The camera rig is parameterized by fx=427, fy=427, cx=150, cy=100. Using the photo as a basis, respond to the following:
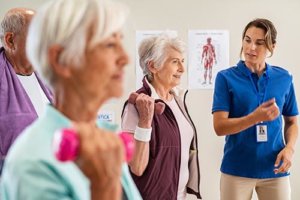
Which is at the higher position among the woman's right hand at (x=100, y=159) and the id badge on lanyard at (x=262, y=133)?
the woman's right hand at (x=100, y=159)

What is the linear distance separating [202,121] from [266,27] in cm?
103

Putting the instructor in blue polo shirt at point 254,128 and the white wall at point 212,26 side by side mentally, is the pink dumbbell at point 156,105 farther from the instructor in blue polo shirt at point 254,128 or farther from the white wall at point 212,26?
the white wall at point 212,26

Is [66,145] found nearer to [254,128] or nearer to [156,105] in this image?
[156,105]

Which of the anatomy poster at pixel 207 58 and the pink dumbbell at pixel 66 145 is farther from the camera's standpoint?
the anatomy poster at pixel 207 58

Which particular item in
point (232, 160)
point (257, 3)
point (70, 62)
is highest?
point (257, 3)

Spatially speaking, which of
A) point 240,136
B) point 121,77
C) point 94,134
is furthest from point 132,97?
point 94,134

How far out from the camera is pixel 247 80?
2432 mm

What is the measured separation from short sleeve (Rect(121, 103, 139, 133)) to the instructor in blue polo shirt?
0.59 m

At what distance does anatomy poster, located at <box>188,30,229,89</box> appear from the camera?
3.23 meters

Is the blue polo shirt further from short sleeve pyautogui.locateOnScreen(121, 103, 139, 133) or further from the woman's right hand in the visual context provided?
the woman's right hand

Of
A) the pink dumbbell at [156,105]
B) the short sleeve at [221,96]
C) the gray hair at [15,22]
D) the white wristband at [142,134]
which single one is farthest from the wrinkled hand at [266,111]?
Result: the gray hair at [15,22]

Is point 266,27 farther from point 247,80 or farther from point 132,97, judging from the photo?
point 132,97

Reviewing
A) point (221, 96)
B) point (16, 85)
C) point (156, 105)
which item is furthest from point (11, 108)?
point (221, 96)

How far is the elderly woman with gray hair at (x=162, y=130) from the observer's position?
→ 196cm
